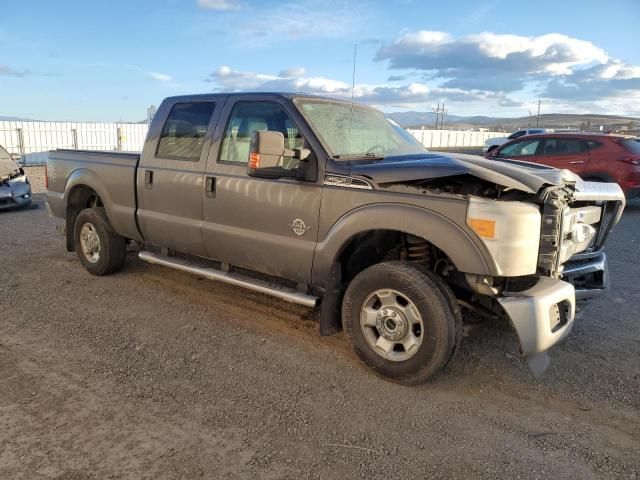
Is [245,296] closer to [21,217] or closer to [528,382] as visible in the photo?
[528,382]

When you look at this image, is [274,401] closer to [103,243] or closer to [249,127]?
[249,127]

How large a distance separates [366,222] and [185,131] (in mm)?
2367

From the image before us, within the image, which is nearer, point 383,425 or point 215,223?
point 383,425

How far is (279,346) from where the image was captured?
4211mm

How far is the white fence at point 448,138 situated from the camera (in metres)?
48.0

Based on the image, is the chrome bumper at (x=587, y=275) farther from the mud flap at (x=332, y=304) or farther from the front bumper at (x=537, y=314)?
the mud flap at (x=332, y=304)

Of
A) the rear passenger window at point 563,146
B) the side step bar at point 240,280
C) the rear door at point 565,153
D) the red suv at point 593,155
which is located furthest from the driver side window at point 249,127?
the rear passenger window at point 563,146

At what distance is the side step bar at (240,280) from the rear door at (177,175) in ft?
0.48

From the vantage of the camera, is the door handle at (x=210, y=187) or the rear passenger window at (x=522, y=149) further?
the rear passenger window at (x=522, y=149)

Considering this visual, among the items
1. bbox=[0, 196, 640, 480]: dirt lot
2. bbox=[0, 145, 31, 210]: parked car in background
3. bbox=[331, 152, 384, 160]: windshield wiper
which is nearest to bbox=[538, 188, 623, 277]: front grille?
bbox=[0, 196, 640, 480]: dirt lot

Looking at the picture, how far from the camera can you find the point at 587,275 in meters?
4.13

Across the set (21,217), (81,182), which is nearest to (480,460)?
(81,182)

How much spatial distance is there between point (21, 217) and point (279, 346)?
8.17 meters

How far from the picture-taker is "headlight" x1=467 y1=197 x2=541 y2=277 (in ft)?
10.4
